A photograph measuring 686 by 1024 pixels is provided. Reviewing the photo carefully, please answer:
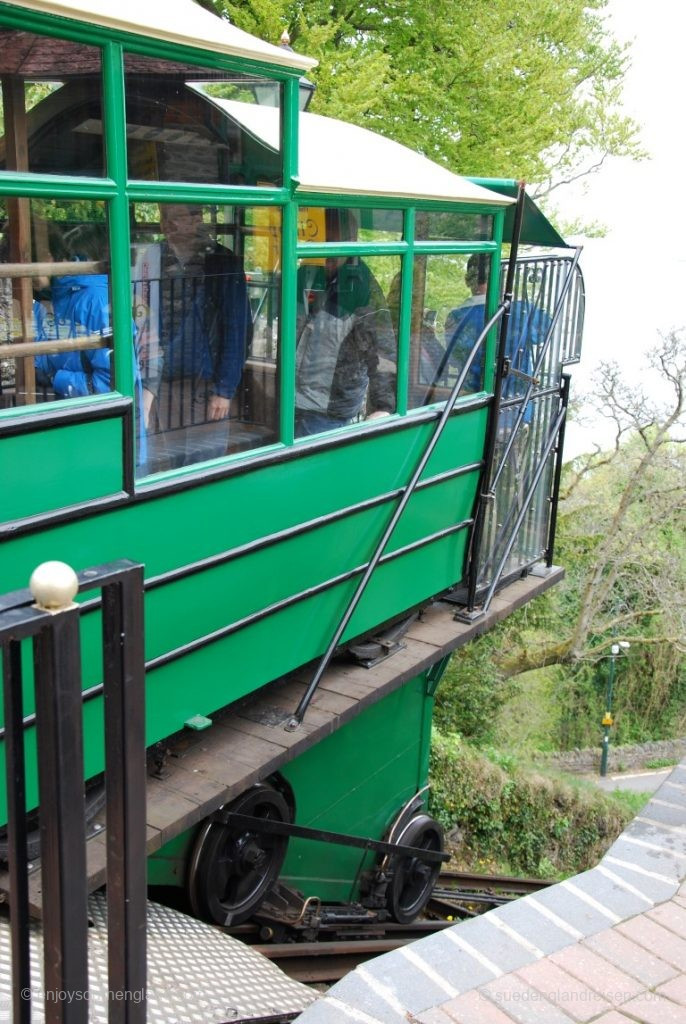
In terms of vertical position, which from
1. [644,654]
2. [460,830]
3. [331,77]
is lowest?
[644,654]

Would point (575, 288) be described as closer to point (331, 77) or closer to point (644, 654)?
point (331, 77)

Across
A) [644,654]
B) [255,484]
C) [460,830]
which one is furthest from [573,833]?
[255,484]

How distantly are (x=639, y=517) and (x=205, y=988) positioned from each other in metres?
16.2

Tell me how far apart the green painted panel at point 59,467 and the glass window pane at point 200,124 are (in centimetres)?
86

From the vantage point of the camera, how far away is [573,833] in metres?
15.2

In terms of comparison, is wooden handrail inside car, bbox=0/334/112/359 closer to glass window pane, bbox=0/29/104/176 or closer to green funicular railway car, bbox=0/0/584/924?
green funicular railway car, bbox=0/0/584/924

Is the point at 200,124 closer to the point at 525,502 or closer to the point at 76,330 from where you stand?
the point at 76,330

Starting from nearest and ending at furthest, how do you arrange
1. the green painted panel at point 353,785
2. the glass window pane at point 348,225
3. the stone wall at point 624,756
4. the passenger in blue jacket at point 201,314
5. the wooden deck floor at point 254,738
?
the passenger in blue jacket at point 201,314, the wooden deck floor at point 254,738, the glass window pane at point 348,225, the green painted panel at point 353,785, the stone wall at point 624,756

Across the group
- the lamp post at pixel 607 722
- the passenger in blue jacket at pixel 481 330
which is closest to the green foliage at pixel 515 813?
the lamp post at pixel 607 722

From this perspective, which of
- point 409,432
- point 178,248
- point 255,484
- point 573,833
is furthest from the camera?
point 573,833

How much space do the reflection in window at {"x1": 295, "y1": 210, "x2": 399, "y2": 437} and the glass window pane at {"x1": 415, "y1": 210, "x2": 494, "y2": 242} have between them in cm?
29

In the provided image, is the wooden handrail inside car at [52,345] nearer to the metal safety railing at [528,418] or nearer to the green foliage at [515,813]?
the metal safety railing at [528,418]

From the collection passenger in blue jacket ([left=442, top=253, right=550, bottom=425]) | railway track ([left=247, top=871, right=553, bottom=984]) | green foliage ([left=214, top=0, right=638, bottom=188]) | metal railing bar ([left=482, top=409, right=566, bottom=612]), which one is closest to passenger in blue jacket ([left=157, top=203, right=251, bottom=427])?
passenger in blue jacket ([left=442, top=253, right=550, bottom=425])

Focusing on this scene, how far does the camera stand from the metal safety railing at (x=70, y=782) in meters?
1.44
